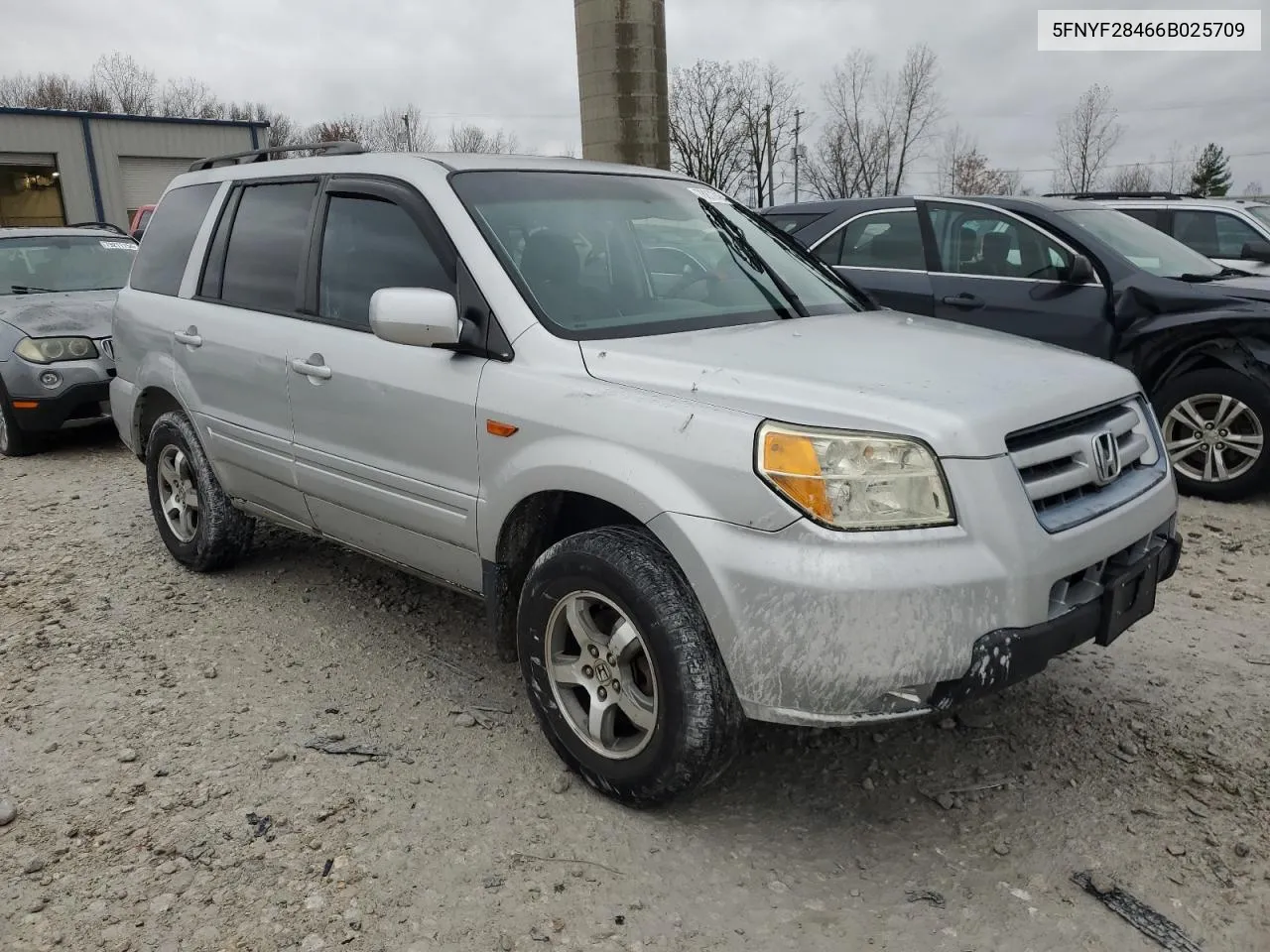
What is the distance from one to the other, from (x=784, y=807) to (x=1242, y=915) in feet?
3.68

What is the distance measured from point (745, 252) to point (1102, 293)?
124 inches

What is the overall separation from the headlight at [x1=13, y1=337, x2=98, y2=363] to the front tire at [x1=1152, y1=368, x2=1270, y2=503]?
23.2 feet

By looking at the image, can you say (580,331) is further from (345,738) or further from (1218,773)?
(1218,773)

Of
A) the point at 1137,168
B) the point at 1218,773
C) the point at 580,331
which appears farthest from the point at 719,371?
the point at 1137,168

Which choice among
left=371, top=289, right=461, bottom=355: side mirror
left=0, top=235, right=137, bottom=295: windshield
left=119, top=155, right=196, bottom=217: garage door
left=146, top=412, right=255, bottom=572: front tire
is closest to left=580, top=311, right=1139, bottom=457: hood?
left=371, top=289, right=461, bottom=355: side mirror

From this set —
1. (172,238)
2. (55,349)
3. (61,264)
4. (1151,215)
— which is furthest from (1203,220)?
(61,264)

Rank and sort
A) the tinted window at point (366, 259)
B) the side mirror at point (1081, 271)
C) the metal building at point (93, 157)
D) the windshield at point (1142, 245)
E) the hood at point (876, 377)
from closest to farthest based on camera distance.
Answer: the hood at point (876, 377), the tinted window at point (366, 259), the side mirror at point (1081, 271), the windshield at point (1142, 245), the metal building at point (93, 157)

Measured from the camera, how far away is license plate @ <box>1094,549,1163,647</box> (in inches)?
101

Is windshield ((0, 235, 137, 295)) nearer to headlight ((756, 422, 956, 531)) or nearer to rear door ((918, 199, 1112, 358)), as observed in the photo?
rear door ((918, 199, 1112, 358))

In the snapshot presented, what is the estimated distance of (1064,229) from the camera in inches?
243

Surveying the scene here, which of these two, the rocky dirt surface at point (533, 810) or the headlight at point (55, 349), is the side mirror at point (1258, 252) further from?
the headlight at point (55, 349)

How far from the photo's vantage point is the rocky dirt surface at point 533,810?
2.42 m

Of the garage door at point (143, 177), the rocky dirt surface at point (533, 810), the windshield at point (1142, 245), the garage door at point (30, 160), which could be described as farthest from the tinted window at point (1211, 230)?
the garage door at point (30, 160)

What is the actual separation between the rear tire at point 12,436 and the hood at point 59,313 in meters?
0.49
